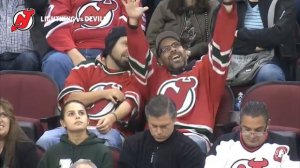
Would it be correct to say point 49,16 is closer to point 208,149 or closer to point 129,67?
point 129,67

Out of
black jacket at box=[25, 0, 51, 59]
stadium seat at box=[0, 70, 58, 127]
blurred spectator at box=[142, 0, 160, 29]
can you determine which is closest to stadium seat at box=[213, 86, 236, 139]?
stadium seat at box=[0, 70, 58, 127]

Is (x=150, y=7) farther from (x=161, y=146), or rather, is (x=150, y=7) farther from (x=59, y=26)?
(x=161, y=146)

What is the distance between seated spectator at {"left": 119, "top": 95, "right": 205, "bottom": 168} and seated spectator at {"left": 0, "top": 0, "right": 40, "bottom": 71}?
2.01 m

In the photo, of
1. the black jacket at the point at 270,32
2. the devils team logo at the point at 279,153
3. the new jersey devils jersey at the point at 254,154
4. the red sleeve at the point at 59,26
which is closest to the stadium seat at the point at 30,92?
the red sleeve at the point at 59,26

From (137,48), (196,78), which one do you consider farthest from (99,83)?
(196,78)

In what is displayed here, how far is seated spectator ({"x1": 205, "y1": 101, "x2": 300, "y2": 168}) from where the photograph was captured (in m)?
5.15

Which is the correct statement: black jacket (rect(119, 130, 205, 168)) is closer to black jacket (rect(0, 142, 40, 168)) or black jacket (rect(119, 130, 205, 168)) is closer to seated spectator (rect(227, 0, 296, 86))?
black jacket (rect(0, 142, 40, 168))

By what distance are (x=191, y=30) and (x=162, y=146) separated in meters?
1.58

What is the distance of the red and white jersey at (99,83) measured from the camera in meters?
6.21

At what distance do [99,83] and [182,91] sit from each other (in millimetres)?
642

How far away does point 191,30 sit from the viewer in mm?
6816

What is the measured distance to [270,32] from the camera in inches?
259

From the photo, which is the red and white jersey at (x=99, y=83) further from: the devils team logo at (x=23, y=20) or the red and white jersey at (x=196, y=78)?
the devils team logo at (x=23, y=20)

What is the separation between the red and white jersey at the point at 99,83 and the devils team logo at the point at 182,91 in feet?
0.73
